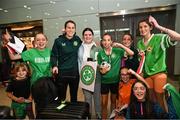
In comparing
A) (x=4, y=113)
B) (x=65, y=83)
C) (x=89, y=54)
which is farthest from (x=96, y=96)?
(x=4, y=113)

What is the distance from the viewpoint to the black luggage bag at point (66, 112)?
2092mm

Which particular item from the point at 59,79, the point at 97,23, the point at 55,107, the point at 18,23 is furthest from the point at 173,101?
the point at 18,23

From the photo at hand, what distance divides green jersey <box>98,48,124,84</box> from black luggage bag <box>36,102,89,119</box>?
89 centimetres

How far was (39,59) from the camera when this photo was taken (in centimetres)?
294

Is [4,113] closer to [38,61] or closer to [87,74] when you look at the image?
[38,61]

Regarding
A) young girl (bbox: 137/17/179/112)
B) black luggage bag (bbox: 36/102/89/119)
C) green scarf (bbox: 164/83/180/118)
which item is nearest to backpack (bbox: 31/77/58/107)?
black luggage bag (bbox: 36/102/89/119)

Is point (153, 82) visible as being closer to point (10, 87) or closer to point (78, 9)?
point (10, 87)

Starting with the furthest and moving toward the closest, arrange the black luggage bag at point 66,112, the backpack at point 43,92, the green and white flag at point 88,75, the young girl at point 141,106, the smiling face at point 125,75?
the smiling face at point 125,75, the green and white flag at point 88,75, the backpack at point 43,92, the young girl at point 141,106, the black luggage bag at point 66,112

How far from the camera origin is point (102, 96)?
3.19 m

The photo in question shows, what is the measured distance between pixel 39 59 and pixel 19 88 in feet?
1.58

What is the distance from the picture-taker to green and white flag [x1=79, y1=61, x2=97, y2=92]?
2920 mm

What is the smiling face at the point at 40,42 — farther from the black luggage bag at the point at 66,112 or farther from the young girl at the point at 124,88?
the young girl at the point at 124,88

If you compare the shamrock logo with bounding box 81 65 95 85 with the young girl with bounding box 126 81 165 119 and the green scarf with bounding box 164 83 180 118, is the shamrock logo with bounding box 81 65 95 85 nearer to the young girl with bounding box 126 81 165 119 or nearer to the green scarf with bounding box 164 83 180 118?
the young girl with bounding box 126 81 165 119

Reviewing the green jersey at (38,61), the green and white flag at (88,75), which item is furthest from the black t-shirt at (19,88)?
the green and white flag at (88,75)
